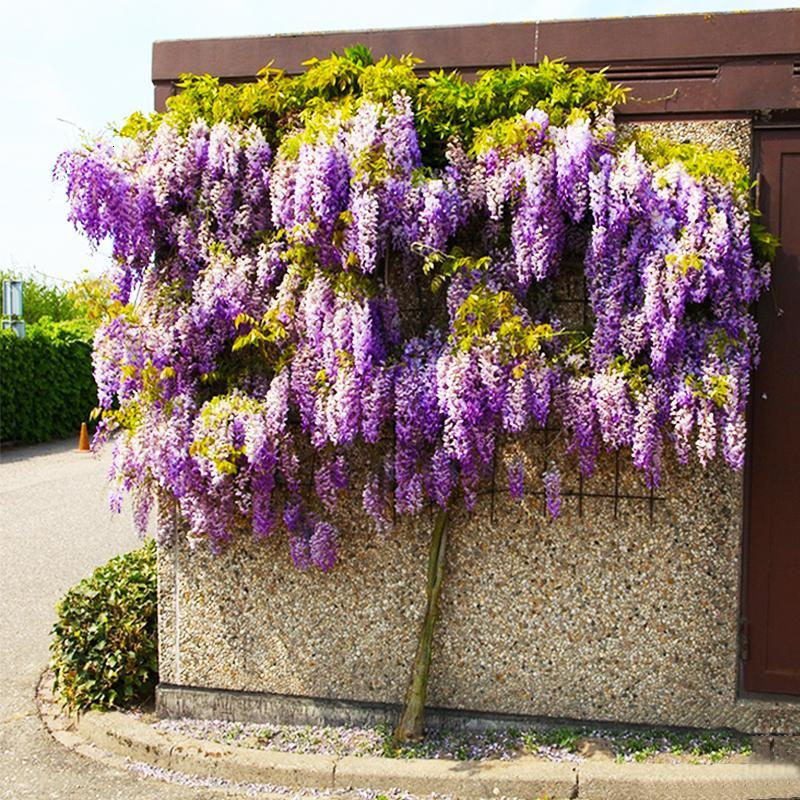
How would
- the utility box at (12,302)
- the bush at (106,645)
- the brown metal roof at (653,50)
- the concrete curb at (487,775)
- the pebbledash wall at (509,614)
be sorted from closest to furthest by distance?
the concrete curb at (487,775)
the brown metal roof at (653,50)
the pebbledash wall at (509,614)
the bush at (106,645)
the utility box at (12,302)

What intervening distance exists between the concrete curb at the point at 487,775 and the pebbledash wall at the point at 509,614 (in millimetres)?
323

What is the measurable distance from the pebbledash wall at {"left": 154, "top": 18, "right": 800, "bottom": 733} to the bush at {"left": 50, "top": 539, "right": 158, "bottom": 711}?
0.79 ft

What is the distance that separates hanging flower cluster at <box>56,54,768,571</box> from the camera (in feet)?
14.4

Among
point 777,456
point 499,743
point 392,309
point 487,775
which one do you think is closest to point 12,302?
point 392,309

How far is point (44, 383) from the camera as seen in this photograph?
19.4 metres

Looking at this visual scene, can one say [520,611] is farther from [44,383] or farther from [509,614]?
[44,383]

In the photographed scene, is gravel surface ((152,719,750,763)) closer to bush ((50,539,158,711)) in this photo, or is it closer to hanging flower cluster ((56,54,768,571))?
bush ((50,539,158,711))

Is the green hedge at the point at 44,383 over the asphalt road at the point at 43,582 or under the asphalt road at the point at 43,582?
over

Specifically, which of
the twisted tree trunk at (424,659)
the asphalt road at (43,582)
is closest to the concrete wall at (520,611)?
the twisted tree trunk at (424,659)

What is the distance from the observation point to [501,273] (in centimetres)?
461

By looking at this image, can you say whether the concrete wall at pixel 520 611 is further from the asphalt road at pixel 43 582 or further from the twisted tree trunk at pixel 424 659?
the asphalt road at pixel 43 582

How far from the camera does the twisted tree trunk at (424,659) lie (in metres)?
4.79


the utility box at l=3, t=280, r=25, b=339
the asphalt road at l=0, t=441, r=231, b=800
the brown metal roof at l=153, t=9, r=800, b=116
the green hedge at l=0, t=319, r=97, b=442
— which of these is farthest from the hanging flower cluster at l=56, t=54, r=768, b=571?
the utility box at l=3, t=280, r=25, b=339

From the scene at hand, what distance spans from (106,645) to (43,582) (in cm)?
365
